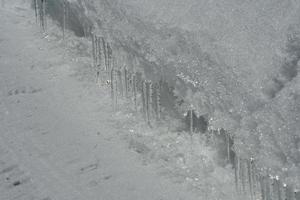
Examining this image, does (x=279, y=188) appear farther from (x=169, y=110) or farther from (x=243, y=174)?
(x=169, y=110)

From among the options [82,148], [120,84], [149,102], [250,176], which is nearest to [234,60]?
[250,176]

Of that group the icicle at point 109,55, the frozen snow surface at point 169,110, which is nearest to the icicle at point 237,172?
the frozen snow surface at point 169,110

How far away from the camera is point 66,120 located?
161 inches

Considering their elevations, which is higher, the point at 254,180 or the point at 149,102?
the point at 149,102

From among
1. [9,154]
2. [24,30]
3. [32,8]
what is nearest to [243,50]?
[9,154]

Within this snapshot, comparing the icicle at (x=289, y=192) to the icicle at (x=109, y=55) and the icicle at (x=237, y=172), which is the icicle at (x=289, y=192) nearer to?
the icicle at (x=237, y=172)

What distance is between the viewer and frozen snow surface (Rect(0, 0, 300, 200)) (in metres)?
2.87

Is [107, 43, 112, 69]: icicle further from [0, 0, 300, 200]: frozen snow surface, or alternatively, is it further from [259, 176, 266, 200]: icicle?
[259, 176, 266, 200]: icicle

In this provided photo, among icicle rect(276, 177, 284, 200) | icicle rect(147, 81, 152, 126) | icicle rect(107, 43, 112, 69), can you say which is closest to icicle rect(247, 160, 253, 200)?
icicle rect(276, 177, 284, 200)

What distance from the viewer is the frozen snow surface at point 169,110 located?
287 cm

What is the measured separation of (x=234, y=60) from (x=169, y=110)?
96 centimetres

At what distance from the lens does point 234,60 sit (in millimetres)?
3008

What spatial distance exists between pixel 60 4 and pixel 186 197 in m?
2.64

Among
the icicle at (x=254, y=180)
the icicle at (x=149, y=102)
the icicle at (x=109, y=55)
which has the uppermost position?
the icicle at (x=109, y=55)
